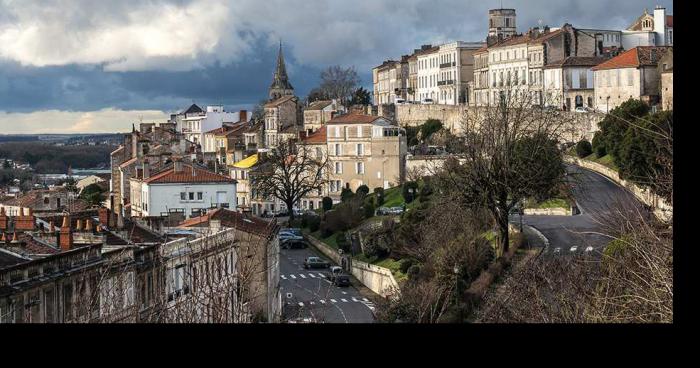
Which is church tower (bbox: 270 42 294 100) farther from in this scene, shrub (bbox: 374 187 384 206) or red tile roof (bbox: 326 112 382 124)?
shrub (bbox: 374 187 384 206)

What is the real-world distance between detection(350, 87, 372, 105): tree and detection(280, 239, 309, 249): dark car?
39.9 m

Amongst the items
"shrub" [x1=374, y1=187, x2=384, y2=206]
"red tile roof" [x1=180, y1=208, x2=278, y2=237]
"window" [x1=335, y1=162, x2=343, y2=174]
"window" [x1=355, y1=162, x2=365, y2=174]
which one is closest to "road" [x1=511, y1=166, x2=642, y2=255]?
"red tile roof" [x1=180, y1=208, x2=278, y2=237]

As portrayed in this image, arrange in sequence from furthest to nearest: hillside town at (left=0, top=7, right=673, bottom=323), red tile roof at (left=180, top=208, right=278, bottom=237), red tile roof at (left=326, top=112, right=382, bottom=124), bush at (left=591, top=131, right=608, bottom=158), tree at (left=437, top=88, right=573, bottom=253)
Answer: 1. red tile roof at (left=326, top=112, right=382, bottom=124)
2. bush at (left=591, top=131, right=608, bottom=158)
3. tree at (left=437, top=88, right=573, bottom=253)
4. red tile roof at (left=180, top=208, right=278, bottom=237)
5. hillside town at (left=0, top=7, right=673, bottom=323)

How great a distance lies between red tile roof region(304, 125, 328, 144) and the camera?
56.0m

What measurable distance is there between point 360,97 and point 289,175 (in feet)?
107

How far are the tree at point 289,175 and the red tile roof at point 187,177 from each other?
5874 mm

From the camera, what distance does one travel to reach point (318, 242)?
1518 inches

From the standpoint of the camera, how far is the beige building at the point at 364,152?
2055 inches

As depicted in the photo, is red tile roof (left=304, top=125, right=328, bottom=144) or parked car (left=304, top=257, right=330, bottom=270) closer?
parked car (left=304, top=257, right=330, bottom=270)

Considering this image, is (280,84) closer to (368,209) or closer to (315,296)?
(368,209)

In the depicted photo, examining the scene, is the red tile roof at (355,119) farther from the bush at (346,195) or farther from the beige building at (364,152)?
the bush at (346,195)

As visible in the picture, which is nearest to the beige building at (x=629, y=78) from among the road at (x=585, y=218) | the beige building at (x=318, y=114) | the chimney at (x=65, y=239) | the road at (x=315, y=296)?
the road at (x=585, y=218)
